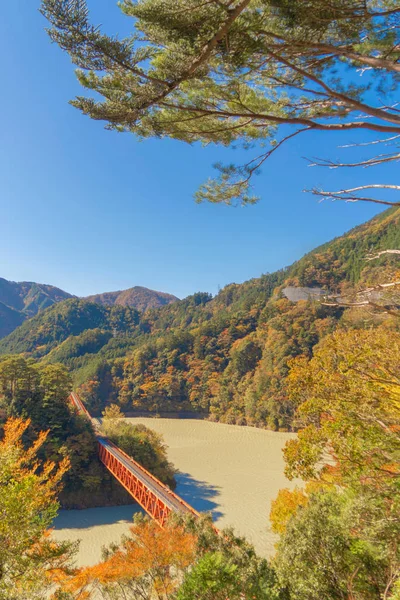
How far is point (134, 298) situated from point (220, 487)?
15202 cm

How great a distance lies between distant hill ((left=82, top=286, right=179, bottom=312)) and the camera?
16000 centimetres

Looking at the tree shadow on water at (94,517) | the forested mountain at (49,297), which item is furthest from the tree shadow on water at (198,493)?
the forested mountain at (49,297)

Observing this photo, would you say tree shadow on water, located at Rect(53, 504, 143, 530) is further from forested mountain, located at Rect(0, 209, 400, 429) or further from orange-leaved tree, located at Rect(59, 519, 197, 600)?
forested mountain, located at Rect(0, 209, 400, 429)

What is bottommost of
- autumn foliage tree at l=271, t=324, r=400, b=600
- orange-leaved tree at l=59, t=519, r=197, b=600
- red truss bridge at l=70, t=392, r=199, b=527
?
red truss bridge at l=70, t=392, r=199, b=527

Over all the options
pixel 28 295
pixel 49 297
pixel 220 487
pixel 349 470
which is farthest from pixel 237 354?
pixel 28 295

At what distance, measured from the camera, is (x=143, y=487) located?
12016 millimetres

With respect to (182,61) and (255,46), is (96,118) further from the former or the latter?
(255,46)

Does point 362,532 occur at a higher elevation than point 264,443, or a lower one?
higher

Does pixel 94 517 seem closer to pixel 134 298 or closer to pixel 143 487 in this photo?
pixel 143 487

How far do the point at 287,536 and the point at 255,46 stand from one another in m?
6.68

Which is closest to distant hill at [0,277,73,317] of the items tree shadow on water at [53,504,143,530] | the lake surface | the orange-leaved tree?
the lake surface

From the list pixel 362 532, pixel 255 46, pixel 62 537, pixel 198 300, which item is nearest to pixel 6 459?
pixel 362 532

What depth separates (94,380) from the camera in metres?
42.7

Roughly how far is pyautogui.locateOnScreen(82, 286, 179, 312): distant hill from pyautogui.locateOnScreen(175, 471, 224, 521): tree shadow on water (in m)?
142
